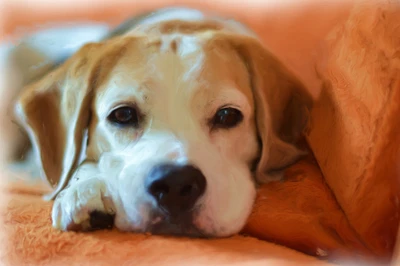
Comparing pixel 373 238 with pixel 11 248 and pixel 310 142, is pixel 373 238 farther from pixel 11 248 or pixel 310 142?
pixel 11 248

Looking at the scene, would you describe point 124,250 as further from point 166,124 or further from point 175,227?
point 166,124

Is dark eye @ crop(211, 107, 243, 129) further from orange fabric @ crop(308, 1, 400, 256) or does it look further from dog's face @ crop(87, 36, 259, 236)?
orange fabric @ crop(308, 1, 400, 256)

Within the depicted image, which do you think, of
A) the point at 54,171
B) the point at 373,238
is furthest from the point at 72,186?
the point at 373,238

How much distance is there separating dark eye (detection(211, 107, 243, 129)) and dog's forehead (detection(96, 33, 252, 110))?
1.9 inches

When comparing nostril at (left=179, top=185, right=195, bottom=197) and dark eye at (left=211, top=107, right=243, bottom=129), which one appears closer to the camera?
nostril at (left=179, top=185, right=195, bottom=197)

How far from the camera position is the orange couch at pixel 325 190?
0.92 m

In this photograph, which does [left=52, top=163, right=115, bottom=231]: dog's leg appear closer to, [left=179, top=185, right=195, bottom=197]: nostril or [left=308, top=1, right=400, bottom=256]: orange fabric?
[left=179, top=185, right=195, bottom=197]: nostril

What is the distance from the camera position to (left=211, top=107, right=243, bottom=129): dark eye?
43.9 inches

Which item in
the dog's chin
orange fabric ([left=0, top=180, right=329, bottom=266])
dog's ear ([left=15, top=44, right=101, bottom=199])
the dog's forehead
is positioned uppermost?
the dog's forehead

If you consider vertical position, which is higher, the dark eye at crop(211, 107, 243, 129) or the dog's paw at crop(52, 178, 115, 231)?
the dark eye at crop(211, 107, 243, 129)

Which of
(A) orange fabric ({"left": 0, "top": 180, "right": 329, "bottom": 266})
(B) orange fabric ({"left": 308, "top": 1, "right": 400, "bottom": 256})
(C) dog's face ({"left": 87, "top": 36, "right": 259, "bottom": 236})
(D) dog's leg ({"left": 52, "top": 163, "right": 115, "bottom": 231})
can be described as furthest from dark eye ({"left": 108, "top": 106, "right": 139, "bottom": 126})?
(B) orange fabric ({"left": 308, "top": 1, "right": 400, "bottom": 256})

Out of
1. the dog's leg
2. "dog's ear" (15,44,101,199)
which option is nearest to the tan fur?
"dog's ear" (15,44,101,199)

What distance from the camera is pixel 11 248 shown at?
934 mm

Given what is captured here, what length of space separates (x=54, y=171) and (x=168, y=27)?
0.46 meters
